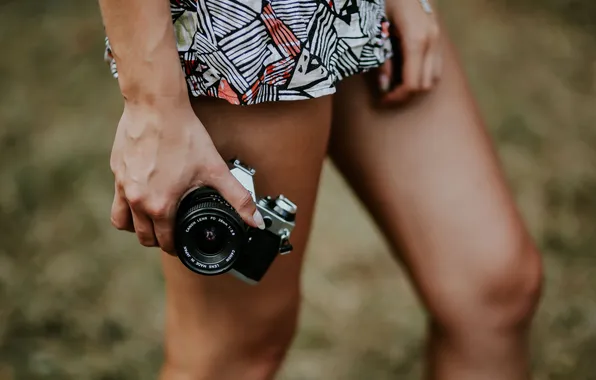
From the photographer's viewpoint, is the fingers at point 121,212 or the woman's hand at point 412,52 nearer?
the fingers at point 121,212

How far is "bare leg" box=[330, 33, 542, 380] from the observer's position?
953 mm

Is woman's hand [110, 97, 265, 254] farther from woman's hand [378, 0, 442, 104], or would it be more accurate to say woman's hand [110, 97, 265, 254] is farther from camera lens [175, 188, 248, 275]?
woman's hand [378, 0, 442, 104]

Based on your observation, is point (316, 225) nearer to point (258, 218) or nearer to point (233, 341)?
point (233, 341)

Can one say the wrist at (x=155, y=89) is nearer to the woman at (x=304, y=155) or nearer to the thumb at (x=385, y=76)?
the woman at (x=304, y=155)

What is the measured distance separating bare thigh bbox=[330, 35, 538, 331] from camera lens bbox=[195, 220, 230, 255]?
0.90 ft

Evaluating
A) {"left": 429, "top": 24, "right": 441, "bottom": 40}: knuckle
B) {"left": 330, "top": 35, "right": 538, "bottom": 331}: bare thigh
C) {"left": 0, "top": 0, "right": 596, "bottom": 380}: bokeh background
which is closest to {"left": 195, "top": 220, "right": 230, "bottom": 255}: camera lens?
{"left": 330, "top": 35, "right": 538, "bottom": 331}: bare thigh

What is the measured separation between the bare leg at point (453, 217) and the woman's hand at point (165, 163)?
0.27 meters

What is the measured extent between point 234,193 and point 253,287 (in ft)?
0.60

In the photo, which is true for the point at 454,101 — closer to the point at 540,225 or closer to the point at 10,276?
the point at 540,225

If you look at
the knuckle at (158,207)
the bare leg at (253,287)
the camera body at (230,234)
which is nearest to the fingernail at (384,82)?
the bare leg at (253,287)

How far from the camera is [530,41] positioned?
8.81 feet

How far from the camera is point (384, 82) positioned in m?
0.97

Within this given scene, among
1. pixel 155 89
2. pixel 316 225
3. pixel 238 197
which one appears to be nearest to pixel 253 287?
pixel 238 197

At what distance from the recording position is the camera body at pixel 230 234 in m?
0.76
